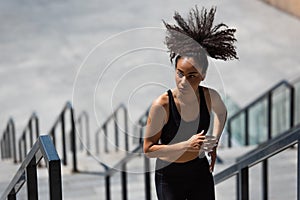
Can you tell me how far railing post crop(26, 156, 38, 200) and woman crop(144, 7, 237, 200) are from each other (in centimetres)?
46

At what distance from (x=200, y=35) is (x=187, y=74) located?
0.17 meters

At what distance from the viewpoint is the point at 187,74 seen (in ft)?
7.25

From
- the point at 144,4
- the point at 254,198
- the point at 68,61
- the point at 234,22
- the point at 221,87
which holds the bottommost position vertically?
the point at 254,198

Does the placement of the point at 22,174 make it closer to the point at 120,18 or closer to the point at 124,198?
the point at 124,198

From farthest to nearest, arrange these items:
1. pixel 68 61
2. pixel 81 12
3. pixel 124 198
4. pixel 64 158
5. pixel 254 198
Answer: pixel 81 12 → pixel 68 61 → pixel 64 158 → pixel 254 198 → pixel 124 198

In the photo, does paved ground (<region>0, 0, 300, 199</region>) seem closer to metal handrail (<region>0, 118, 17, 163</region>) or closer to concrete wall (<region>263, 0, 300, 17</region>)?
concrete wall (<region>263, 0, 300, 17</region>)

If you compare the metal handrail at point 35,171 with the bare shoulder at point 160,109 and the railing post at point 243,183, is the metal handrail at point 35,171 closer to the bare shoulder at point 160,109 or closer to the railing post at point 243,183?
the bare shoulder at point 160,109

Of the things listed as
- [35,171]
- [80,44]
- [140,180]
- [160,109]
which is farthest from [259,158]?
[80,44]

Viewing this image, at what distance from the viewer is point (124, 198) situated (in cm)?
471

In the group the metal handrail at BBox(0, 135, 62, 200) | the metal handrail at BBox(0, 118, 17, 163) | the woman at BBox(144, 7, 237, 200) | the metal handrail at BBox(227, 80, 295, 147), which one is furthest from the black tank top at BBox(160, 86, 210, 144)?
the metal handrail at BBox(0, 118, 17, 163)

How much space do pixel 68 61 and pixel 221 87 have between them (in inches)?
449

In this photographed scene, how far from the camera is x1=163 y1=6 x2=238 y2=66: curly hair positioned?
2262 millimetres

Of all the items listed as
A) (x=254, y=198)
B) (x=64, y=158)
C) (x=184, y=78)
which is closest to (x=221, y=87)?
(x=184, y=78)

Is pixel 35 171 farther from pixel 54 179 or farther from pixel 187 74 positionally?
pixel 187 74
